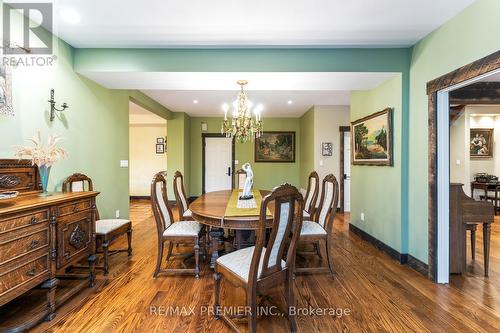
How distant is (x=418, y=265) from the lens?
2.60 metres

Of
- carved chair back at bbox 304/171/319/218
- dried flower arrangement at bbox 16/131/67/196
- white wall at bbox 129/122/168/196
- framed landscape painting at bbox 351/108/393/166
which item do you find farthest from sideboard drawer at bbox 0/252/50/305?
white wall at bbox 129/122/168/196

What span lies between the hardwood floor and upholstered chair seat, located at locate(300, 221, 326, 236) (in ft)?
1.50

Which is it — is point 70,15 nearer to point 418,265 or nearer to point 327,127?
point 418,265

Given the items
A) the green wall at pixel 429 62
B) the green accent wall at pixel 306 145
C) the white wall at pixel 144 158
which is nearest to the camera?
the green wall at pixel 429 62

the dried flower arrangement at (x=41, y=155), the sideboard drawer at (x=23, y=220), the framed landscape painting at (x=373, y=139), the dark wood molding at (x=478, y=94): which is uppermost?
the dark wood molding at (x=478, y=94)

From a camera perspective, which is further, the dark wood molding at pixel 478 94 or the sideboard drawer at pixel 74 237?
the dark wood molding at pixel 478 94

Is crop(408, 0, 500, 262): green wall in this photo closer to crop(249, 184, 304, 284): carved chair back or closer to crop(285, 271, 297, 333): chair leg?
crop(285, 271, 297, 333): chair leg

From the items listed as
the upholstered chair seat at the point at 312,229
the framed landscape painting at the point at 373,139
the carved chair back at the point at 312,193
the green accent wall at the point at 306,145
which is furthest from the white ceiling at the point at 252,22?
the green accent wall at the point at 306,145

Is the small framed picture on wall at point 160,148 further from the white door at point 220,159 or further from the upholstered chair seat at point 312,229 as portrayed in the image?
the upholstered chair seat at point 312,229

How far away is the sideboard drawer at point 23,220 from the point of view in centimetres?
145

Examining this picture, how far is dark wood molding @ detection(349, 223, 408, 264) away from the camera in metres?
2.81

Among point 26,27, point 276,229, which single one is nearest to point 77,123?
point 26,27

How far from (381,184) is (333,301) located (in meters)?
1.77

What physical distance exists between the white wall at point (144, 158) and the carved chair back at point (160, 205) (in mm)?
5016
